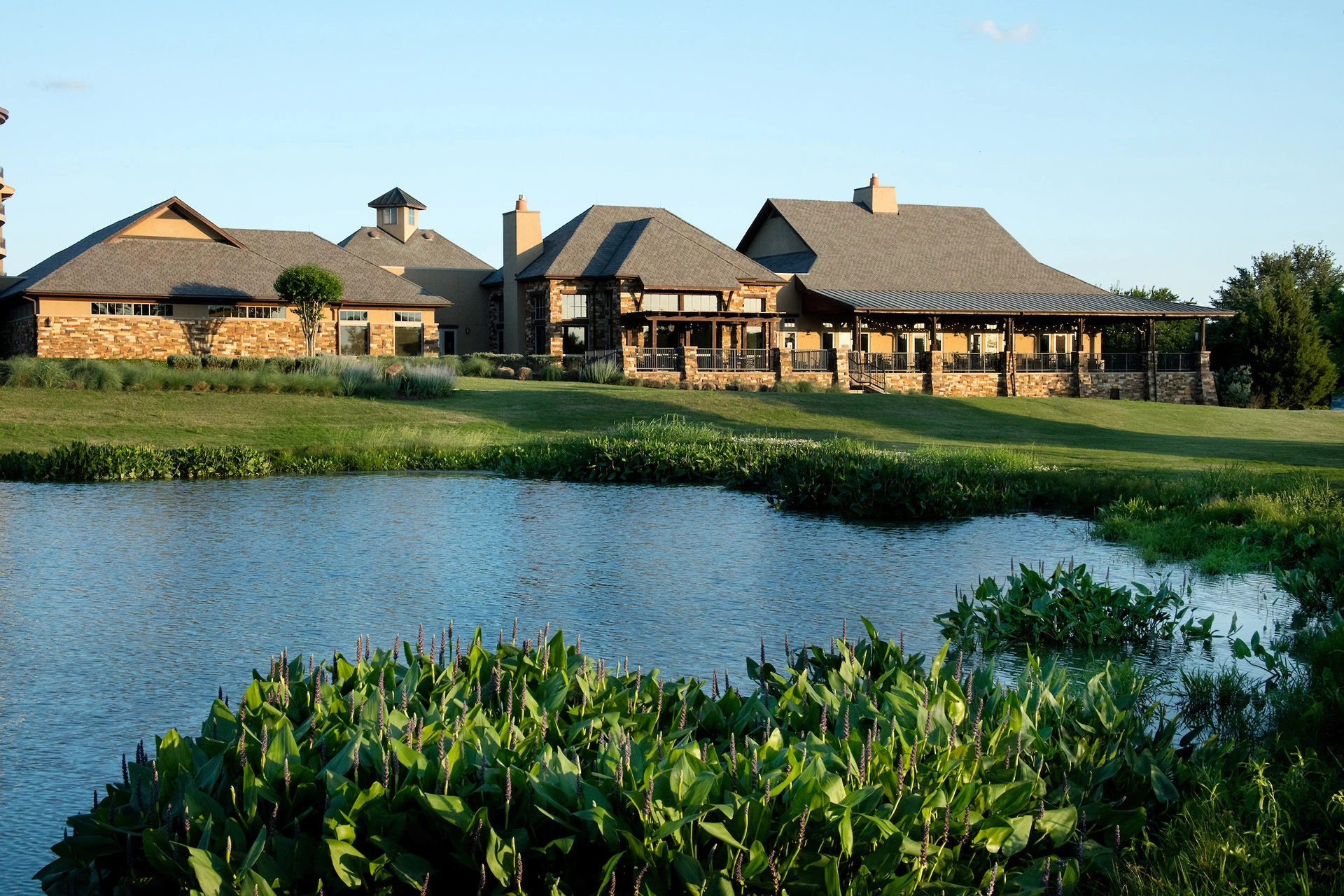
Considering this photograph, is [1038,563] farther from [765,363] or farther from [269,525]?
[765,363]

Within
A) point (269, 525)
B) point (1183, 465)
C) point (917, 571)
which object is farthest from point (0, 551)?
point (1183, 465)

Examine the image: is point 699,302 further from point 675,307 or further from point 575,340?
point 575,340

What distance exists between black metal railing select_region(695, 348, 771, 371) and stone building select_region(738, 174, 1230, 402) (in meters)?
0.91

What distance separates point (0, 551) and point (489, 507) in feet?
20.9

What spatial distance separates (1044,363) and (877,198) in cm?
1167

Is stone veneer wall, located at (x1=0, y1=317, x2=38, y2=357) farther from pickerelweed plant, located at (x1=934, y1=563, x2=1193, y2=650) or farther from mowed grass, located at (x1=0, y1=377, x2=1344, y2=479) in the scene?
pickerelweed plant, located at (x1=934, y1=563, x2=1193, y2=650)

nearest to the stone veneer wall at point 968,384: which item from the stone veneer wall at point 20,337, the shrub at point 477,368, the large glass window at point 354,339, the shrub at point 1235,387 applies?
the shrub at point 1235,387

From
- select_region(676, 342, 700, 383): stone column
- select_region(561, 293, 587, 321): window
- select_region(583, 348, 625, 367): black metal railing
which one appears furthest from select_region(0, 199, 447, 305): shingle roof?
Answer: select_region(676, 342, 700, 383): stone column

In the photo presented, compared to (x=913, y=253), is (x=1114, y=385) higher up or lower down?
lower down

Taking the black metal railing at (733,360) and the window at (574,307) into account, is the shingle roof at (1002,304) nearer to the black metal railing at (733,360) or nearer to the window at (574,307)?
the black metal railing at (733,360)

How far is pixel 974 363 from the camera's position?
47.2 m

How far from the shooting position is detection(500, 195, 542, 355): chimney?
5003cm

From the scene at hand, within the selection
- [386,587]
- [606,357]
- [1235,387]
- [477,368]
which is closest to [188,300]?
[477,368]

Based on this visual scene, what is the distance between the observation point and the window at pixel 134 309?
43.7 metres
